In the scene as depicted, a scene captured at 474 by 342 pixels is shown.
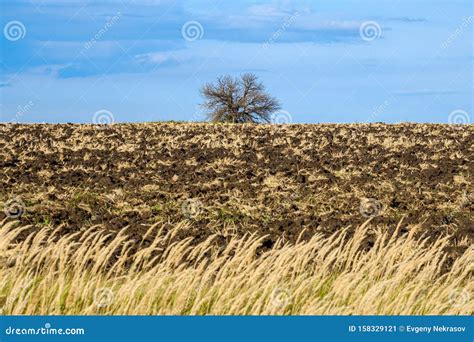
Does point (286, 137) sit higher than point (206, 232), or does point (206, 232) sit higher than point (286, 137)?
point (286, 137)

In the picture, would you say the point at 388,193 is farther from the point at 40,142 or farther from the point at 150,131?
the point at 150,131

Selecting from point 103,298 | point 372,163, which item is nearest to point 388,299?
point 103,298

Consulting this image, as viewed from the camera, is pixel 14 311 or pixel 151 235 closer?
pixel 14 311

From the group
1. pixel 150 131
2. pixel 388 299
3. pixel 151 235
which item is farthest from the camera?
pixel 150 131

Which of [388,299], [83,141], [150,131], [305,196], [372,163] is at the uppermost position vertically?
[150,131]

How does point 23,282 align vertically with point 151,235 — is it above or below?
below

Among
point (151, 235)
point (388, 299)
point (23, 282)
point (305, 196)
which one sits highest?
point (305, 196)

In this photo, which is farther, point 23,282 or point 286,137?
point 286,137

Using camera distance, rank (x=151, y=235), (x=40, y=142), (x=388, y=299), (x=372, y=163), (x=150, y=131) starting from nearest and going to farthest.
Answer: (x=388, y=299), (x=151, y=235), (x=372, y=163), (x=40, y=142), (x=150, y=131)

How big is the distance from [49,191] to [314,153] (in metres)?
9.78

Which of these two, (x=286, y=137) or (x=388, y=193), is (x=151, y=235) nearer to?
(x=388, y=193)

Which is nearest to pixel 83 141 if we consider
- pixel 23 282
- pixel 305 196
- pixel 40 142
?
pixel 40 142

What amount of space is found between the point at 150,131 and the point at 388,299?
84.5 ft

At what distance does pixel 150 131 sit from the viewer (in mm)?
33562
